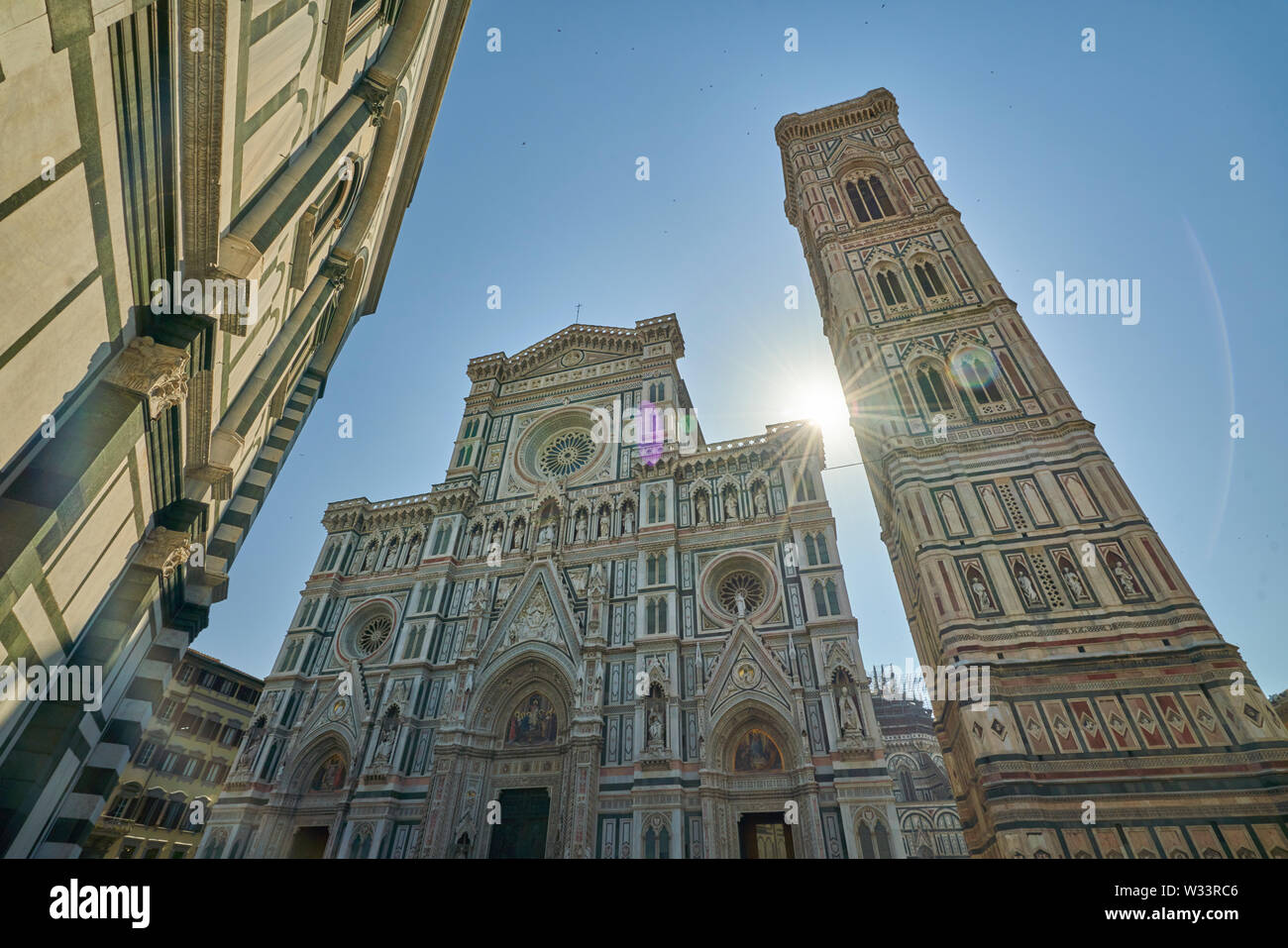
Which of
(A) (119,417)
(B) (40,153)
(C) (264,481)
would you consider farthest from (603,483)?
(B) (40,153)

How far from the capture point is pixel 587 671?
20.2m

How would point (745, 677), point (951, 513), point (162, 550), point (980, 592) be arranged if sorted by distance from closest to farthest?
point (162, 550), point (980, 592), point (745, 677), point (951, 513)

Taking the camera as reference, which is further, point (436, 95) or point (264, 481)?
point (436, 95)

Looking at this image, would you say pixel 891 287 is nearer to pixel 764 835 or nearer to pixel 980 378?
pixel 980 378

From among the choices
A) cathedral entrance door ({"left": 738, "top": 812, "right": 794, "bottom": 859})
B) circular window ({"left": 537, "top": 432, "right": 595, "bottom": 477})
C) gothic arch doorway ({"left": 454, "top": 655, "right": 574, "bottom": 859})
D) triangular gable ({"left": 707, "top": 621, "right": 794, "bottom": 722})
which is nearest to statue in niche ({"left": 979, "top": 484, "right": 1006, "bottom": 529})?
triangular gable ({"left": 707, "top": 621, "right": 794, "bottom": 722})

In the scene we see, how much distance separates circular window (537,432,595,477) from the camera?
27.8m

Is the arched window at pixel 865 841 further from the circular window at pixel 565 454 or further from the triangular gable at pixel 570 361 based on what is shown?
the triangular gable at pixel 570 361

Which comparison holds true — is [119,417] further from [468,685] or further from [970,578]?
[970,578]

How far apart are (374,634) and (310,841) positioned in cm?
758

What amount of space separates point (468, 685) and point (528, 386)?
16467mm

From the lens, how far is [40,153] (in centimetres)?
459

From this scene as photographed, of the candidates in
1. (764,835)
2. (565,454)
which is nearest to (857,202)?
(565,454)

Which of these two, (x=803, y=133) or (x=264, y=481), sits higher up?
(x=803, y=133)

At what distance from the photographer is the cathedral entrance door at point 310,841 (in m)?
20.3
